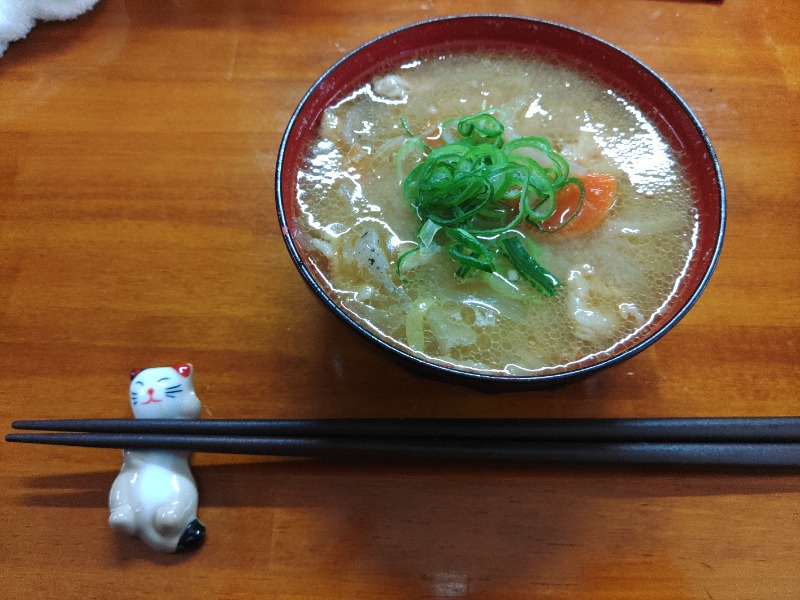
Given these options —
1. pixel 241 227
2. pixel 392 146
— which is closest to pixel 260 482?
pixel 241 227

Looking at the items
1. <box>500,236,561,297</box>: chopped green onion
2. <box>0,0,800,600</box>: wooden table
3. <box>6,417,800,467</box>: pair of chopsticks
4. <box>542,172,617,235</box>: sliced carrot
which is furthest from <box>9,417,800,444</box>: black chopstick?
<box>542,172,617,235</box>: sliced carrot

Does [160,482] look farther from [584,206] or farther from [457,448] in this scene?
[584,206]

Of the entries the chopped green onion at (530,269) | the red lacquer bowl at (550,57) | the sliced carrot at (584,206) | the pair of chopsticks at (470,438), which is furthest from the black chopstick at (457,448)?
the sliced carrot at (584,206)

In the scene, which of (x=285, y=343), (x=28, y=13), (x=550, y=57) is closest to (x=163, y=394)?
(x=285, y=343)

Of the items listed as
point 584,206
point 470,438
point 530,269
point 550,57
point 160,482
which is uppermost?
point 550,57

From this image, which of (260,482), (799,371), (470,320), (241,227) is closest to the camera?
(470,320)

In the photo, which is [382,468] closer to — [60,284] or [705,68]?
[60,284]
